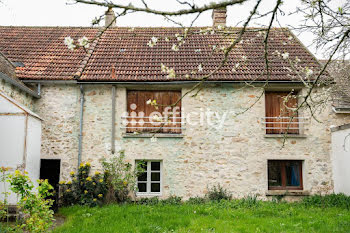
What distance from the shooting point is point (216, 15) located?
1509cm

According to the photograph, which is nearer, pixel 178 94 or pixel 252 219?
pixel 252 219

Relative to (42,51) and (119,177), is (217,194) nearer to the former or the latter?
(119,177)

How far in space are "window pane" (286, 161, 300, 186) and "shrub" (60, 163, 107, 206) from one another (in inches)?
254

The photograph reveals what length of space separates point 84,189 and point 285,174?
7020 mm

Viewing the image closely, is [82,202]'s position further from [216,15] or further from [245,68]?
[216,15]

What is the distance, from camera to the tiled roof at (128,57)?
→ 11125 mm

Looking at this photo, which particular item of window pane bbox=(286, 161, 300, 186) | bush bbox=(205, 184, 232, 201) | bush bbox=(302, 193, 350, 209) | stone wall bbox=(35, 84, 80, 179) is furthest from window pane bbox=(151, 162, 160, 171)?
bush bbox=(302, 193, 350, 209)

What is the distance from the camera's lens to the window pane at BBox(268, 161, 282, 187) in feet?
36.3

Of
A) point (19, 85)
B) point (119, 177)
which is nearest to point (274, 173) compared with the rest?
point (119, 177)

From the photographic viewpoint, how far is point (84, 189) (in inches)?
395

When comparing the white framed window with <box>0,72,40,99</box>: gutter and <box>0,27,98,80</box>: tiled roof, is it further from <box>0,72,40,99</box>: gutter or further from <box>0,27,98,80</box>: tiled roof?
<box>0,72,40,99</box>: gutter

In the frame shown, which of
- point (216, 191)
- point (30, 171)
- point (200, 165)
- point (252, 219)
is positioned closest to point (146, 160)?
point (200, 165)

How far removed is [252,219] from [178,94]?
5.47 metres

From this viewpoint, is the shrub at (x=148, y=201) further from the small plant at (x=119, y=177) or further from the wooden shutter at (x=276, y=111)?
the wooden shutter at (x=276, y=111)
